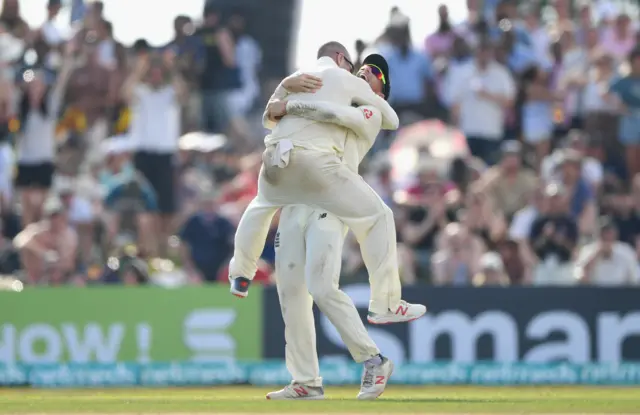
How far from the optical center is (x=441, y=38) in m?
23.0

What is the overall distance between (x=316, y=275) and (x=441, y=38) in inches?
476

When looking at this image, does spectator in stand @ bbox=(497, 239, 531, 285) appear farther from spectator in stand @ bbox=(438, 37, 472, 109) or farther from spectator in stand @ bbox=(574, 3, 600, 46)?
spectator in stand @ bbox=(574, 3, 600, 46)

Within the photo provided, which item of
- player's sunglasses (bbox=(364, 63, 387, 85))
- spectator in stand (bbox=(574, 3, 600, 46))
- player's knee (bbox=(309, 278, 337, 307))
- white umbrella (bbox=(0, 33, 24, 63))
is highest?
spectator in stand (bbox=(574, 3, 600, 46))

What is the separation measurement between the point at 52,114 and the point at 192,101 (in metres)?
2.85

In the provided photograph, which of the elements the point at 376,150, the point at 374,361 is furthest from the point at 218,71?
the point at 374,361

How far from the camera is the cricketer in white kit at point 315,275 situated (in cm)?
1141

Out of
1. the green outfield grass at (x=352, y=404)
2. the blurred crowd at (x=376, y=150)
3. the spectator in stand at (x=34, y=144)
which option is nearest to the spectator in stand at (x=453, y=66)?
the blurred crowd at (x=376, y=150)

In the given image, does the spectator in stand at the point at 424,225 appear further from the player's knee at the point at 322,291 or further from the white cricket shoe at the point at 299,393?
the player's knee at the point at 322,291

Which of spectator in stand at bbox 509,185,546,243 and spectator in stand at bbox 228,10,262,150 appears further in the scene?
spectator in stand at bbox 228,10,262,150

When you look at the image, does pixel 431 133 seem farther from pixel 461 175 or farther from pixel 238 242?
pixel 238 242

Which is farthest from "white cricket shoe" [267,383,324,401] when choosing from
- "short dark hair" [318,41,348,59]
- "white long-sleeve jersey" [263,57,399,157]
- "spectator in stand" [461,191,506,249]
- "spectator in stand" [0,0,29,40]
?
"spectator in stand" [0,0,29,40]

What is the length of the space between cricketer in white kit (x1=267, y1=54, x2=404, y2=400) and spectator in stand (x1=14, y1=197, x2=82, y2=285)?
746 centimetres

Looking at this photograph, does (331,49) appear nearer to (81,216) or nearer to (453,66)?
(81,216)

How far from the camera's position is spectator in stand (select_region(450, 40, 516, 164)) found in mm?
21391
